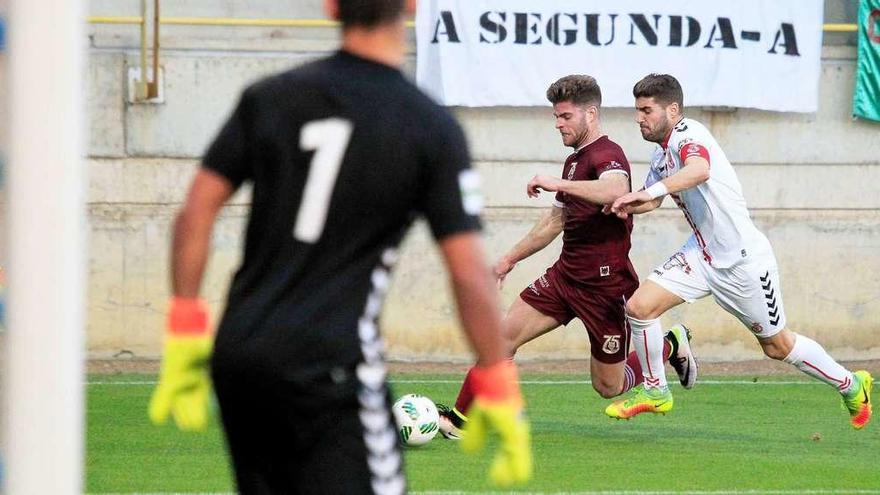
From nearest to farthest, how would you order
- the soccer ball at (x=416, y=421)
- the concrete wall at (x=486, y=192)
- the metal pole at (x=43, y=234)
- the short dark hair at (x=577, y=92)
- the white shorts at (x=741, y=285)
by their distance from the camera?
the metal pole at (x=43, y=234) < the soccer ball at (x=416, y=421) < the short dark hair at (x=577, y=92) < the white shorts at (x=741, y=285) < the concrete wall at (x=486, y=192)

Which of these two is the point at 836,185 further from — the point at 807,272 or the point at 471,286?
the point at 471,286

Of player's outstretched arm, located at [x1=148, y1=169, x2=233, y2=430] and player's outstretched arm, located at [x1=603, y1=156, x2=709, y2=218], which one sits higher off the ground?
player's outstretched arm, located at [x1=603, y1=156, x2=709, y2=218]

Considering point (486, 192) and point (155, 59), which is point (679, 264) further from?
point (155, 59)

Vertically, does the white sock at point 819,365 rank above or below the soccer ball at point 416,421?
above

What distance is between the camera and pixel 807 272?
15383mm

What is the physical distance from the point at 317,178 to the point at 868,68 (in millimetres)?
12715

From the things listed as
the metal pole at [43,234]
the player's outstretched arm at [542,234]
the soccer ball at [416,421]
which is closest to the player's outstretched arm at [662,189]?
the player's outstretched arm at [542,234]

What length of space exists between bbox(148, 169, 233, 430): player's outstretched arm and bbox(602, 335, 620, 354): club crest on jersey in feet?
20.7

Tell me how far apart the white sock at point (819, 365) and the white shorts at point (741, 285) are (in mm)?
171

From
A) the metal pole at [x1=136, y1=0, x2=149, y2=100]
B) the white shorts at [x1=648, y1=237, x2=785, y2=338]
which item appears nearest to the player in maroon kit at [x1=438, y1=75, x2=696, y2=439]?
the white shorts at [x1=648, y1=237, x2=785, y2=338]

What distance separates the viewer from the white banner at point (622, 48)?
49.4 ft

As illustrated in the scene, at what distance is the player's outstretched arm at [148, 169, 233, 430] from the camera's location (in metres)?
3.75

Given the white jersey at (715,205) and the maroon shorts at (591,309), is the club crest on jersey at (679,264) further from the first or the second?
the maroon shorts at (591,309)

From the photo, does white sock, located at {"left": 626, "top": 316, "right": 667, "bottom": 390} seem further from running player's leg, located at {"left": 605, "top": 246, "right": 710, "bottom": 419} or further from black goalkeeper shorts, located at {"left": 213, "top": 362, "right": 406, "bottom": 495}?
black goalkeeper shorts, located at {"left": 213, "top": 362, "right": 406, "bottom": 495}
